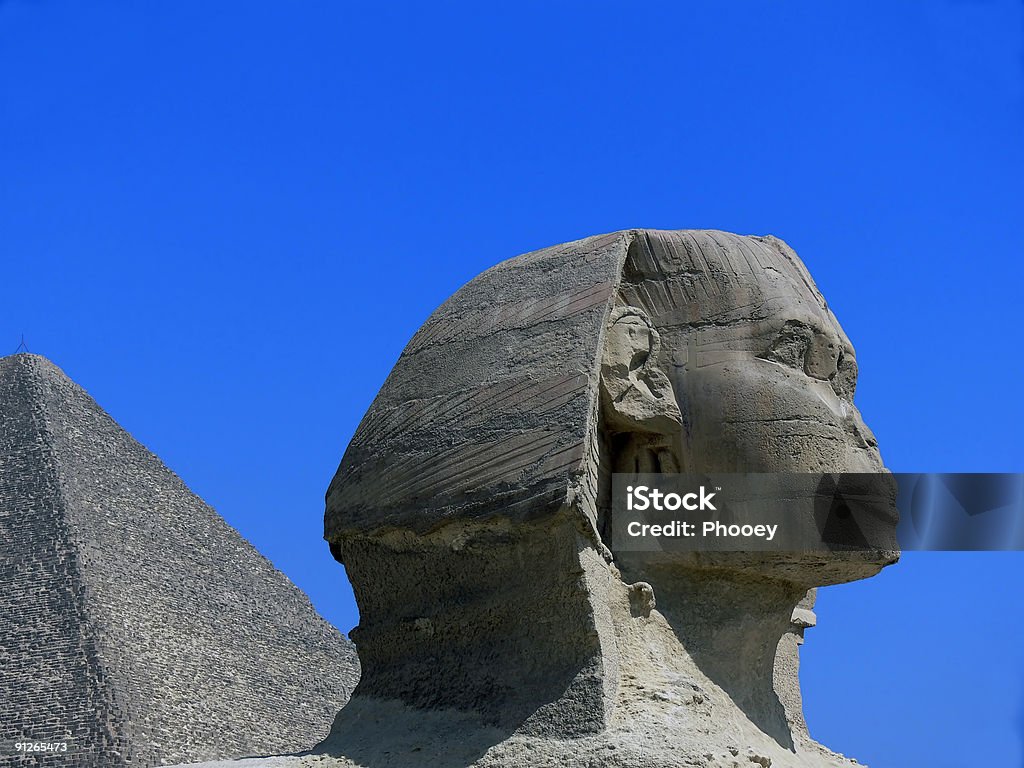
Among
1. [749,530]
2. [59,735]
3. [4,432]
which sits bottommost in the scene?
[749,530]

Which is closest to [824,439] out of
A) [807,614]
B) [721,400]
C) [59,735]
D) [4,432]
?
[721,400]

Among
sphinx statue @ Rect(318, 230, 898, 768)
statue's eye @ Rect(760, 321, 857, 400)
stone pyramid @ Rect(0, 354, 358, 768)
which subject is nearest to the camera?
sphinx statue @ Rect(318, 230, 898, 768)

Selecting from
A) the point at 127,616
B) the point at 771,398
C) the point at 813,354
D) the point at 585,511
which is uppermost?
the point at 127,616

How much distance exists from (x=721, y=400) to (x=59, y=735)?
62406 mm

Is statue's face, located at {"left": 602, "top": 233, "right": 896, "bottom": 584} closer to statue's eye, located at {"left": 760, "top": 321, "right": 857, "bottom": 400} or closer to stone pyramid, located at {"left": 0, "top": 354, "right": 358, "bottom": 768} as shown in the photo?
statue's eye, located at {"left": 760, "top": 321, "right": 857, "bottom": 400}

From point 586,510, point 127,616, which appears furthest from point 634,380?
point 127,616

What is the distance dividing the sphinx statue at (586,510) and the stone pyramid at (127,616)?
59759 millimetres

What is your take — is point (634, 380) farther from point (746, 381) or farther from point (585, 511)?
point (585, 511)

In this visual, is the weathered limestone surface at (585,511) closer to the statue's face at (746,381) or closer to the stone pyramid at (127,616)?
the statue's face at (746,381)

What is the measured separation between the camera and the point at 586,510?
5047 millimetres

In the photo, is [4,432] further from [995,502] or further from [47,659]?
[995,502]

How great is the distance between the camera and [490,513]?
203 inches

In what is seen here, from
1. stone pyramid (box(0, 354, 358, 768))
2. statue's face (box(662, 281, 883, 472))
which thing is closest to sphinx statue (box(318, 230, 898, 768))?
statue's face (box(662, 281, 883, 472))

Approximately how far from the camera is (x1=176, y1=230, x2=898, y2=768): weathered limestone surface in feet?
16.6
